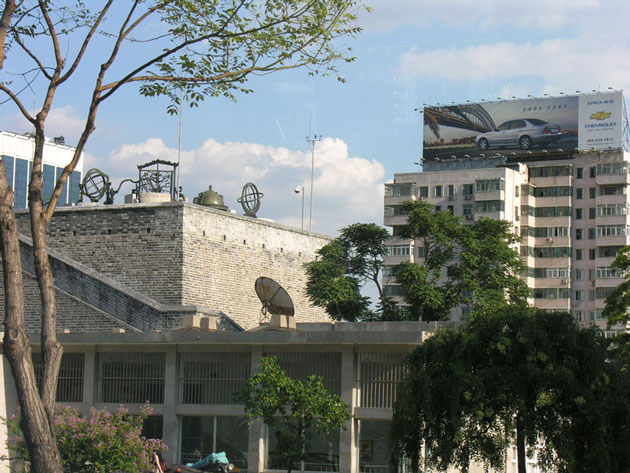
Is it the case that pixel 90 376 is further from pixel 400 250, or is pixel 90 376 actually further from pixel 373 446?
pixel 400 250

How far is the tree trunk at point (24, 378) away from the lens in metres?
14.2

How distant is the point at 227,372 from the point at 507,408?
913cm

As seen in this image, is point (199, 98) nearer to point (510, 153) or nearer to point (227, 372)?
point (227, 372)

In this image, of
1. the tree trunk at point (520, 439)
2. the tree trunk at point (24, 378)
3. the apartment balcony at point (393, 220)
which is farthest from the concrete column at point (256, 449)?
the apartment balcony at point (393, 220)

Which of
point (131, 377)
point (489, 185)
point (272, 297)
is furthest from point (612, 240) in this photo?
point (131, 377)

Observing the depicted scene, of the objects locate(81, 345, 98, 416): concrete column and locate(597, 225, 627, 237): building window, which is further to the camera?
locate(597, 225, 627, 237): building window

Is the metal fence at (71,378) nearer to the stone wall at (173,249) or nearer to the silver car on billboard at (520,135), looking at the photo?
the stone wall at (173,249)

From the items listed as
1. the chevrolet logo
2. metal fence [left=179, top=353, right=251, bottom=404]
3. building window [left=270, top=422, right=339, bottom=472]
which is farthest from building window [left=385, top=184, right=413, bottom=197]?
building window [left=270, top=422, right=339, bottom=472]

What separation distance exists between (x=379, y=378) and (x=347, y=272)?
102ft

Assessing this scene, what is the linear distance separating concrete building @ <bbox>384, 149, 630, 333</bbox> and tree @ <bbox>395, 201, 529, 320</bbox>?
33191 mm

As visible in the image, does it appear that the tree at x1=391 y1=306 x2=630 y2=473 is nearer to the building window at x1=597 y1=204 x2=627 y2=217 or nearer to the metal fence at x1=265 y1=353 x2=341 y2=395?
the metal fence at x1=265 y1=353 x2=341 y2=395

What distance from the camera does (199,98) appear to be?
1752cm

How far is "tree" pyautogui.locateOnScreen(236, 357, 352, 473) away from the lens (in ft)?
84.1

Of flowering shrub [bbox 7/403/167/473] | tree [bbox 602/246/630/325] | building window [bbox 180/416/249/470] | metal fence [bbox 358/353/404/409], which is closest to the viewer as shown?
flowering shrub [bbox 7/403/167/473]
